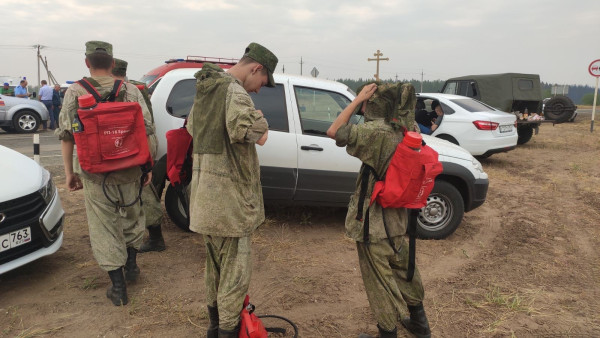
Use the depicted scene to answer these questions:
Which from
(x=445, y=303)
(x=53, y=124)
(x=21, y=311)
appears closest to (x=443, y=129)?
(x=445, y=303)

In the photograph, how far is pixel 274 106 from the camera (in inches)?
176

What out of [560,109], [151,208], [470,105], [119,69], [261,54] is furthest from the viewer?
[560,109]

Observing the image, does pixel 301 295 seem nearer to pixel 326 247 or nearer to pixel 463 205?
pixel 326 247

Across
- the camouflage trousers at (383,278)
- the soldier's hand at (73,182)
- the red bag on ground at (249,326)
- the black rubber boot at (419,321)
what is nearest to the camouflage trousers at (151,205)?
the soldier's hand at (73,182)

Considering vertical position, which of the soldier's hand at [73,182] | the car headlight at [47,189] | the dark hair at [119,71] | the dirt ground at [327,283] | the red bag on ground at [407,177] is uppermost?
the dark hair at [119,71]

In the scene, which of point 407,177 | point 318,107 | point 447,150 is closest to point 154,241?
point 318,107

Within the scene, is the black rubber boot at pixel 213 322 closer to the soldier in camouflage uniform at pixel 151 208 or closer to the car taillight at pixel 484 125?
the soldier in camouflage uniform at pixel 151 208

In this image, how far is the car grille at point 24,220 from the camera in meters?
3.04

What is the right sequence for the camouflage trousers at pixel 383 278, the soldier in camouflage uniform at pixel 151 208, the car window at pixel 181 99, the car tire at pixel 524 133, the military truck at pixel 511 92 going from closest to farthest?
the camouflage trousers at pixel 383 278 < the soldier in camouflage uniform at pixel 151 208 < the car window at pixel 181 99 < the military truck at pixel 511 92 < the car tire at pixel 524 133

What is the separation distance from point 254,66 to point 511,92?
12.3 metres

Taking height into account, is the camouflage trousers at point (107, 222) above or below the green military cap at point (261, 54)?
below

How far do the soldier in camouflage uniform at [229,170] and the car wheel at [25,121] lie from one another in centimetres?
1367

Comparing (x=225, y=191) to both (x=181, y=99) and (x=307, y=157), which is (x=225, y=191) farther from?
(x=181, y=99)

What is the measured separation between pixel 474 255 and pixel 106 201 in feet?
11.9
